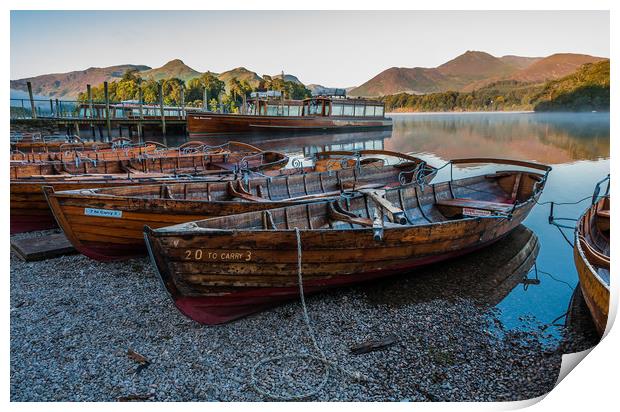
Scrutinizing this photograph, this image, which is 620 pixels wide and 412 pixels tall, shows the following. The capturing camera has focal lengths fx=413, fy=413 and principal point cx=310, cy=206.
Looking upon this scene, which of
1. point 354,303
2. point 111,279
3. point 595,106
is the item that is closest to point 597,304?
point 354,303

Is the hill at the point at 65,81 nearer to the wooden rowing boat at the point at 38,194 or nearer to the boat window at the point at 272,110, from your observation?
the wooden rowing boat at the point at 38,194

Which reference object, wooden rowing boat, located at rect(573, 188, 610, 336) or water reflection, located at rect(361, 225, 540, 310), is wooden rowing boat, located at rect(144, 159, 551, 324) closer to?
water reflection, located at rect(361, 225, 540, 310)

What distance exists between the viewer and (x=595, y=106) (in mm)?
6957

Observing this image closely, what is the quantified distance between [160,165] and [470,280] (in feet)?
27.4

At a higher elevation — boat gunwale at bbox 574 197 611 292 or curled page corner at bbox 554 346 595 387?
boat gunwale at bbox 574 197 611 292

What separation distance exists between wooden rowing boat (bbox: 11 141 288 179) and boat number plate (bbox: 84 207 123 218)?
345cm

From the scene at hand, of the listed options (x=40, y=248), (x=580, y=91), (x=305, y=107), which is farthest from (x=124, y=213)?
(x=305, y=107)

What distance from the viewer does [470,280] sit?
Answer: 6453 millimetres

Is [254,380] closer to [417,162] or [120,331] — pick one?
[120,331]

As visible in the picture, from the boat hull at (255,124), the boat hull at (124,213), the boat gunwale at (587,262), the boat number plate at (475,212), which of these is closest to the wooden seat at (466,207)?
the boat number plate at (475,212)

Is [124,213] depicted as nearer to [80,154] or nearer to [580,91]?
[80,154]

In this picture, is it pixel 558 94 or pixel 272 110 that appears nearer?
pixel 558 94

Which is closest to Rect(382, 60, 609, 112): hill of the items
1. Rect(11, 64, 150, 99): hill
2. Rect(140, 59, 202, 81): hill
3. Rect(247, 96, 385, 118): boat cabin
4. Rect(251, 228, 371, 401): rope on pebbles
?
Rect(251, 228, 371, 401): rope on pebbles

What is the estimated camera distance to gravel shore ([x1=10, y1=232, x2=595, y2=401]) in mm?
3721
